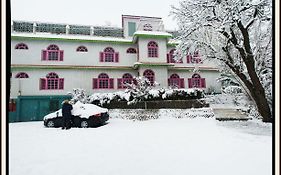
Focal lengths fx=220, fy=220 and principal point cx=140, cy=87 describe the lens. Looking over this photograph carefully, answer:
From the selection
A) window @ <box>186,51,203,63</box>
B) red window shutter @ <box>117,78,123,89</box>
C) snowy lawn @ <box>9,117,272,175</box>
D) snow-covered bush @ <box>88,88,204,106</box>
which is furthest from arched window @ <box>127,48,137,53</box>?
snowy lawn @ <box>9,117,272,175</box>

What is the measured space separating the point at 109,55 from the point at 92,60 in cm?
78

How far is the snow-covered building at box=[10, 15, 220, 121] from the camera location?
28.1ft

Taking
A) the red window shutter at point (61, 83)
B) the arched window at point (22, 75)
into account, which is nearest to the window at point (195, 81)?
the red window shutter at point (61, 83)

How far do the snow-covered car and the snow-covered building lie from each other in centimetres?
267

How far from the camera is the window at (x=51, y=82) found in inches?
339

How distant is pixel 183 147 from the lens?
3248 millimetres

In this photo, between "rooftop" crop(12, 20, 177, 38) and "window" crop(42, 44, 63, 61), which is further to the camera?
"rooftop" crop(12, 20, 177, 38)

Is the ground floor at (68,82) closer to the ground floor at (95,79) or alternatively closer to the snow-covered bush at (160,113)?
the ground floor at (95,79)

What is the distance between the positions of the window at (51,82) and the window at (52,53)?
0.66 meters

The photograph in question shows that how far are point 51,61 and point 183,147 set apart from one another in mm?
7405

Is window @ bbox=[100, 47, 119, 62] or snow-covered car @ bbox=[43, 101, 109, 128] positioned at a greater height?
window @ bbox=[100, 47, 119, 62]

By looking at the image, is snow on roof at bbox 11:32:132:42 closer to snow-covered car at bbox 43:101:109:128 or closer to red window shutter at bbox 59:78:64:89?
red window shutter at bbox 59:78:64:89

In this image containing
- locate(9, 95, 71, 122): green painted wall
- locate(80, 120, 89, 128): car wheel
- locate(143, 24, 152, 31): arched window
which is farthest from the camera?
locate(143, 24, 152, 31): arched window
